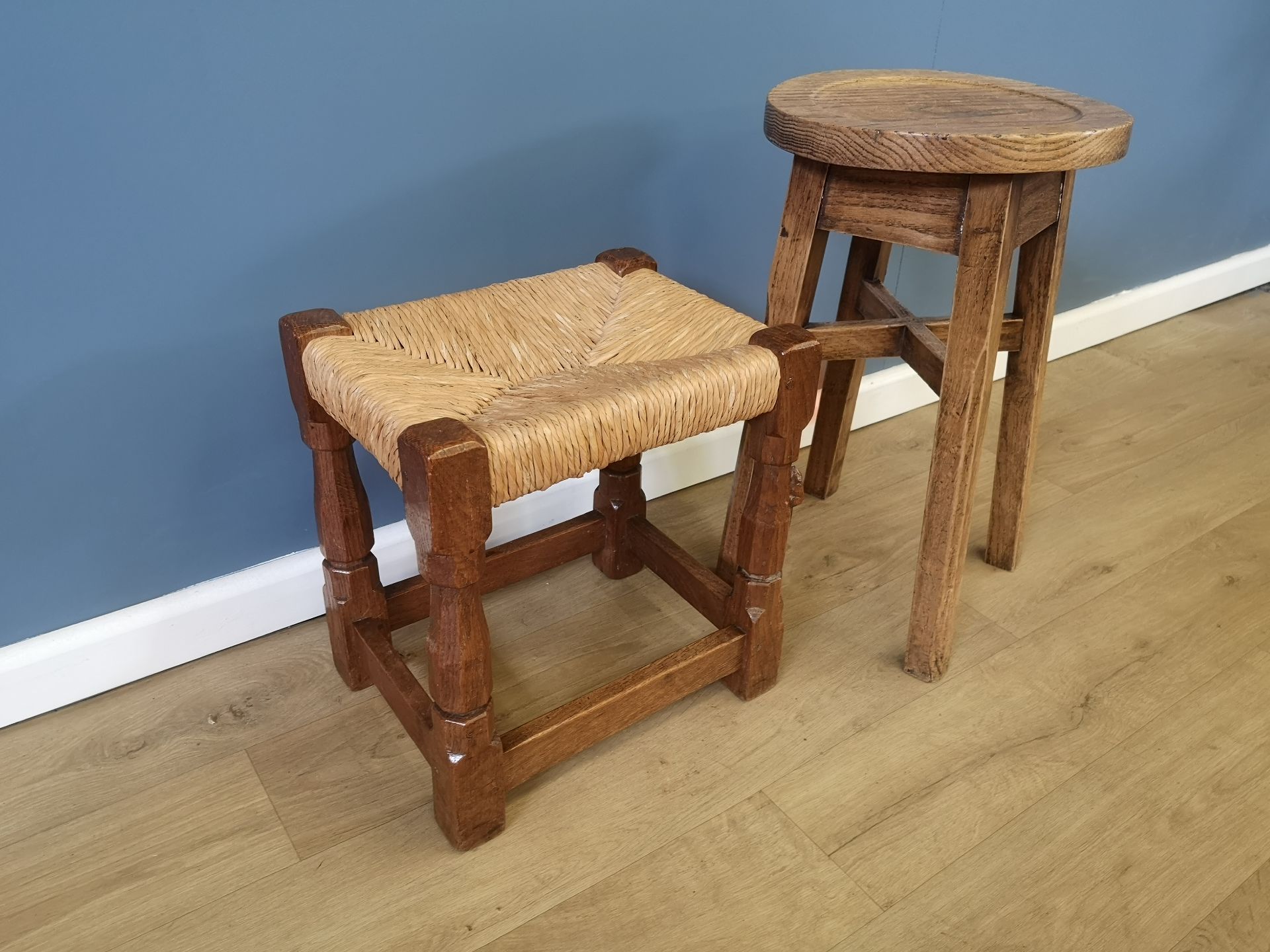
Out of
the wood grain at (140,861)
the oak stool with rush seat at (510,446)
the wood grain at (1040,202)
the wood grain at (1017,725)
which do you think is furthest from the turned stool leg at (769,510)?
the wood grain at (140,861)

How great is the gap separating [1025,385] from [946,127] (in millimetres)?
394

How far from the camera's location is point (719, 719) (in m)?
1.04

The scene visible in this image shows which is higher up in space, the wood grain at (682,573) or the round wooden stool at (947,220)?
the round wooden stool at (947,220)

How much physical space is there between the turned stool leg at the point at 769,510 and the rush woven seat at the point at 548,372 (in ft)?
0.08

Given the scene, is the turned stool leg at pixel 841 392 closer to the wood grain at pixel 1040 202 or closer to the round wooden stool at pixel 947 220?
the round wooden stool at pixel 947 220

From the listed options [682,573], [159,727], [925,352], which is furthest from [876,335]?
[159,727]

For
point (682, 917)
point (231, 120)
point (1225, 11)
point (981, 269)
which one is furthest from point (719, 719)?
point (1225, 11)

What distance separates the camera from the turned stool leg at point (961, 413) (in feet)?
2.92

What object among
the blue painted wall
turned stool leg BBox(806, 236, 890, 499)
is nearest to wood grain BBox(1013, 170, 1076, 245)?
turned stool leg BBox(806, 236, 890, 499)

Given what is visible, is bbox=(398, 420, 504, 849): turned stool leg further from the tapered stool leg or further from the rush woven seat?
the tapered stool leg

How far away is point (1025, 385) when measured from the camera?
1.16m

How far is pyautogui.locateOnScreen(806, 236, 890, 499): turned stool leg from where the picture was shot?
124cm

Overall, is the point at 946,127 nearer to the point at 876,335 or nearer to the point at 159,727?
the point at 876,335

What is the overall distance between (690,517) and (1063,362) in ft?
3.05
